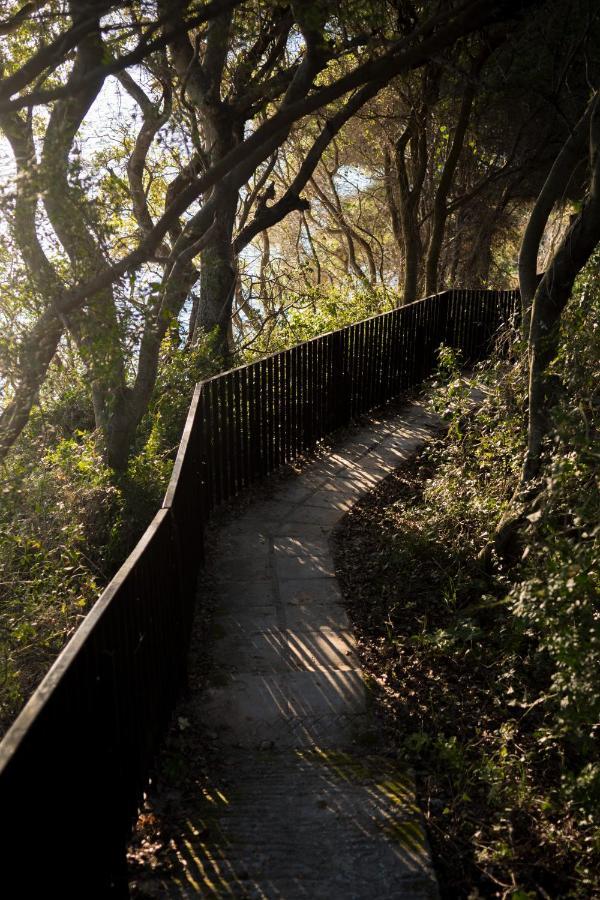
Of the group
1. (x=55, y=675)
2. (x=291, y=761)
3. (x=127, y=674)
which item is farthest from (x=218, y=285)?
(x=55, y=675)

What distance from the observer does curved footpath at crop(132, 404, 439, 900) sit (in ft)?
11.8

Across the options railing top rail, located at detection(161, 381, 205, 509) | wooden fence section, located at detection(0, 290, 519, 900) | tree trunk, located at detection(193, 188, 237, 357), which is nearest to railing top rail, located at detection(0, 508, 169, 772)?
wooden fence section, located at detection(0, 290, 519, 900)

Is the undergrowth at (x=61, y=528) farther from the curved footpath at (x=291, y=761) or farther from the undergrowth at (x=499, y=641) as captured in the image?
the undergrowth at (x=499, y=641)

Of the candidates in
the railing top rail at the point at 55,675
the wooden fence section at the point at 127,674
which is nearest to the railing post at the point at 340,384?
the wooden fence section at the point at 127,674

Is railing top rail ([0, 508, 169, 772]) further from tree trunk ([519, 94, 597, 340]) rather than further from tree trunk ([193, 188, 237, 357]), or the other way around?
tree trunk ([193, 188, 237, 357])

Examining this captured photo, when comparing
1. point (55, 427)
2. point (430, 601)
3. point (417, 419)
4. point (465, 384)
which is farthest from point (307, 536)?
point (55, 427)

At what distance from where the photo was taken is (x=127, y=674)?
380 centimetres

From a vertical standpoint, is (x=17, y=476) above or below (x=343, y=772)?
above

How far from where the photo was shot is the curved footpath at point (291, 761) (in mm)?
3594

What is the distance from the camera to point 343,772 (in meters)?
4.36

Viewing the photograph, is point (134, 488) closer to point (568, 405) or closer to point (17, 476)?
point (17, 476)

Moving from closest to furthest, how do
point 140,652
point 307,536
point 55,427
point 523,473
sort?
point 140,652, point 523,473, point 307,536, point 55,427

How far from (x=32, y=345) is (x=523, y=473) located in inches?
165

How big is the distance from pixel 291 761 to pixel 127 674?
4.01 feet
